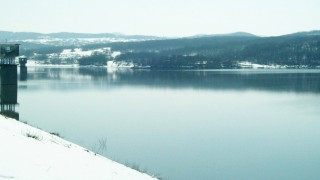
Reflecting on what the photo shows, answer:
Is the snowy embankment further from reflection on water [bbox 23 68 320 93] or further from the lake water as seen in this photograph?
reflection on water [bbox 23 68 320 93]

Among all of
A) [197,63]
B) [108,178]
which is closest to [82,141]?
[108,178]

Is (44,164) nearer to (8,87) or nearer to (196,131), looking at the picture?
(196,131)

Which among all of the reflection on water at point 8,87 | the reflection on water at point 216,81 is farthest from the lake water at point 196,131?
the reflection on water at point 216,81

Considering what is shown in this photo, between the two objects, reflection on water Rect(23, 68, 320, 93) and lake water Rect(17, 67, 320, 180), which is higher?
reflection on water Rect(23, 68, 320, 93)

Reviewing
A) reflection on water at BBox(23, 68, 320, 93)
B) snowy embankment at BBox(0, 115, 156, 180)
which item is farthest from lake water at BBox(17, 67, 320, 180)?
reflection on water at BBox(23, 68, 320, 93)

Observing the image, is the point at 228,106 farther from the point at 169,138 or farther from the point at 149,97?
the point at 169,138

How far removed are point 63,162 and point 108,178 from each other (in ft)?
2.72

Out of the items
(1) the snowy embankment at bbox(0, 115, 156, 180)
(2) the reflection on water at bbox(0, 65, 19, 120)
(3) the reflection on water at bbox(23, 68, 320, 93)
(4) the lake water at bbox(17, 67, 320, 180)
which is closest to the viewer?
(1) the snowy embankment at bbox(0, 115, 156, 180)

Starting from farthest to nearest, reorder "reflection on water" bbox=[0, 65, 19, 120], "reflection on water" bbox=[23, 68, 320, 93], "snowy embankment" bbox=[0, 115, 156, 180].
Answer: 1. "reflection on water" bbox=[23, 68, 320, 93]
2. "reflection on water" bbox=[0, 65, 19, 120]
3. "snowy embankment" bbox=[0, 115, 156, 180]

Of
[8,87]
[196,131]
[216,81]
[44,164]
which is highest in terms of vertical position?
[44,164]

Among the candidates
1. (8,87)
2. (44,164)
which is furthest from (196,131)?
(8,87)

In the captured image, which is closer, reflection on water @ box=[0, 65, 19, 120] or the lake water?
the lake water

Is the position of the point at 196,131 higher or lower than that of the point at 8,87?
lower

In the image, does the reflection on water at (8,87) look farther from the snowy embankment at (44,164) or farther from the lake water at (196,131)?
the snowy embankment at (44,164)
